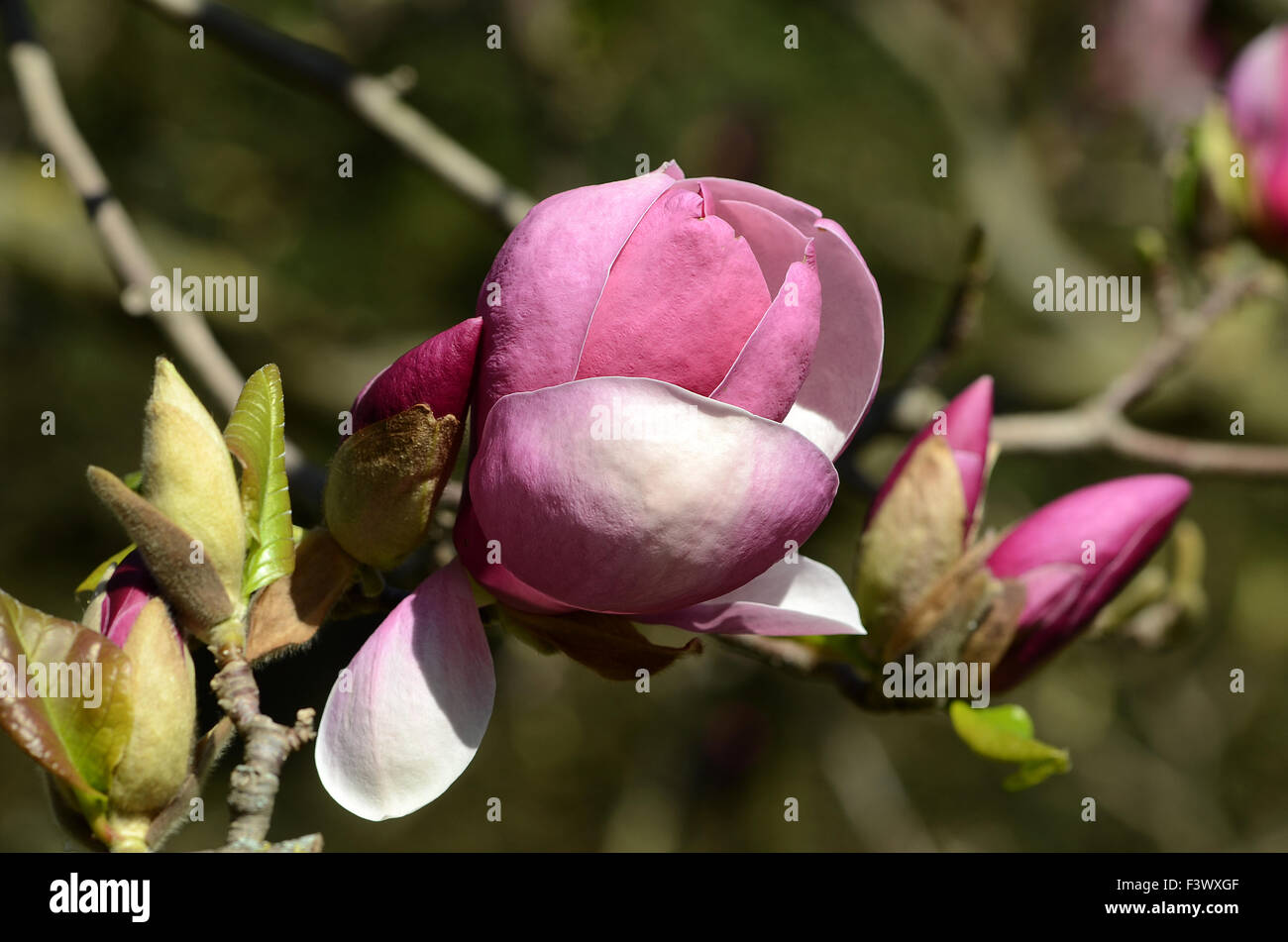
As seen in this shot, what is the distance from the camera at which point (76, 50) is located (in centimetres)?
219

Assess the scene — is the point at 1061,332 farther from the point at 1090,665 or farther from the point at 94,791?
the point at 94,791

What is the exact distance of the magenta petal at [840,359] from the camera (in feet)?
1.91

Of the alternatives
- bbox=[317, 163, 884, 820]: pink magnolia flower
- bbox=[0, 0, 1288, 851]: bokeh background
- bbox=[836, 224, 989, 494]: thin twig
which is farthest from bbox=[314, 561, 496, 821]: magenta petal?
bbox=[0, 0, 1288, 851]: bokeh background

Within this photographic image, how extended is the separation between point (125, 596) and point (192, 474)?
0.06m

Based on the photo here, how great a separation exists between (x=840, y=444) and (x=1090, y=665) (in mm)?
1970

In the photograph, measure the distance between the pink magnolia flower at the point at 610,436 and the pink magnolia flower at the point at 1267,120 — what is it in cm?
72

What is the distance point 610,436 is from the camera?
18.7 inches

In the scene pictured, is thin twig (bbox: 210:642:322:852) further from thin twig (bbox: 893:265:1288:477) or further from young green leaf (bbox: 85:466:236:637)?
thin twig (bbox: 893:265:1288:477)

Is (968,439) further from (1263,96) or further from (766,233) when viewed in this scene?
(1263,96)

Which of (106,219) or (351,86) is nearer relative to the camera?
(106,219)

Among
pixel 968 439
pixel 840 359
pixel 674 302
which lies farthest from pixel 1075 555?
pixel 674 302

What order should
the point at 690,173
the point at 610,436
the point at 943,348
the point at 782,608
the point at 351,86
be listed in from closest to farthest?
the point at 610,436 → the point at 782,608 → the point at 943,348 → the point at 351,86 → the point at 690,173

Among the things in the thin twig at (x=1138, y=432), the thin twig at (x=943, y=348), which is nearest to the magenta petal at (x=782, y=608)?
the thin twig at (x=943, y=348)

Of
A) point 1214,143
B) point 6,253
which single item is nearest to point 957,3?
point 1214,143
